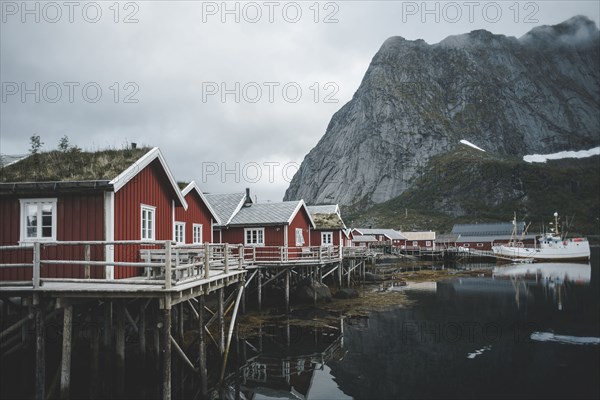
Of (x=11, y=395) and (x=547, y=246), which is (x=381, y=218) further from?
(x=11, y=395)

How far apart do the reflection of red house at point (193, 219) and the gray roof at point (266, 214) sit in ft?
14.8

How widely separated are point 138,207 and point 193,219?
342 inches

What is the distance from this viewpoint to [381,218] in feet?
527

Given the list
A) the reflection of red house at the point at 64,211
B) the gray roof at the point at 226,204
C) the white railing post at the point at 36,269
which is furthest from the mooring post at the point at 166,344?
the gray roof at the point at 226,204

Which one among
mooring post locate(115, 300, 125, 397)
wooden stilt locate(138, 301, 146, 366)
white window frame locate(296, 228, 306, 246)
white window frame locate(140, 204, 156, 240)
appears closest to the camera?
mooring post locate(115, 300, 125, 397)

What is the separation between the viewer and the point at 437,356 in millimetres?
19344

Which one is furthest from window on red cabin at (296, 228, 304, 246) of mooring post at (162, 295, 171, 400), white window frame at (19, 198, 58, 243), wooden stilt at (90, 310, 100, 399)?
mooring post at (162, 295, 171, 400)

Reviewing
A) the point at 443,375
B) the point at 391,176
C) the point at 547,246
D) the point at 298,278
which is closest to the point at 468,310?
the point at 298,278

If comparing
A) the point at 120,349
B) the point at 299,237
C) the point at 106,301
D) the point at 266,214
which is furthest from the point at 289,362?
the point at 299,237

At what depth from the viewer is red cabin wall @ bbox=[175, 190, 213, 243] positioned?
77.2ft

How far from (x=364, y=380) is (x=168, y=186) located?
443 inches

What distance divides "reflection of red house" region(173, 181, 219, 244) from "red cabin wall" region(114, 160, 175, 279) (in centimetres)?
386

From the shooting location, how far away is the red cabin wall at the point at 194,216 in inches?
926

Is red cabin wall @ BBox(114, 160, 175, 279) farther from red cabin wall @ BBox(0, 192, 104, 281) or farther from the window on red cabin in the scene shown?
the window on red cabin
